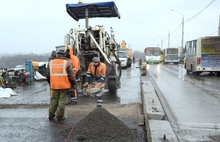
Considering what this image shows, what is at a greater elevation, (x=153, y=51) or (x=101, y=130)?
(x=153, y=51)

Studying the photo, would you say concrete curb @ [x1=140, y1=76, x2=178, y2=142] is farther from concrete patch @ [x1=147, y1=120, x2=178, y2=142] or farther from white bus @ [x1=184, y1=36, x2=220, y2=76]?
white bus @ [x1=184, y1=36, x2=220, y2=76]

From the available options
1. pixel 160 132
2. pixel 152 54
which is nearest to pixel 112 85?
pixel 160 132

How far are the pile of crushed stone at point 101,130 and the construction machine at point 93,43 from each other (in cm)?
444

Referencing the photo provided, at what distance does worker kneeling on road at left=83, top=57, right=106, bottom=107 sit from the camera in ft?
21.4

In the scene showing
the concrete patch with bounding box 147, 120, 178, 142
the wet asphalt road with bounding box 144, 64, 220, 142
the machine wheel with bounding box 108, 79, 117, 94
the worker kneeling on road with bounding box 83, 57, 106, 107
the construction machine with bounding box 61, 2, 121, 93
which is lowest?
the wet asphalt road with bounding box 144, 64, 220, 142

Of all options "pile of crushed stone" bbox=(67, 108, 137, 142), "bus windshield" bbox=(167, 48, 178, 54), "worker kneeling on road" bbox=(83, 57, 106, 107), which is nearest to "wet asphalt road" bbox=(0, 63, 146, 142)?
"pile of crushed stone" bbox=(67, 108, 137, 142)

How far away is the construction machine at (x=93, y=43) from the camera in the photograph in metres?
9.49

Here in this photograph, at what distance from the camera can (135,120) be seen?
19.5 ft

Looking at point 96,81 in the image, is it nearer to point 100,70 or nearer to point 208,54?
point 100,70

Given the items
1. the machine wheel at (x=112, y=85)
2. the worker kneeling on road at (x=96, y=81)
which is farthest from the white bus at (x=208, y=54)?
the worker kneeling on road at (x=96, y=81)

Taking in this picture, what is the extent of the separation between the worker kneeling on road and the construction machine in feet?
7.98

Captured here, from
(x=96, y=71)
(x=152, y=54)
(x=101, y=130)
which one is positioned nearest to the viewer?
(x=101, y=130)

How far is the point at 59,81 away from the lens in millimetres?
5891

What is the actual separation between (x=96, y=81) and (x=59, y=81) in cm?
142
